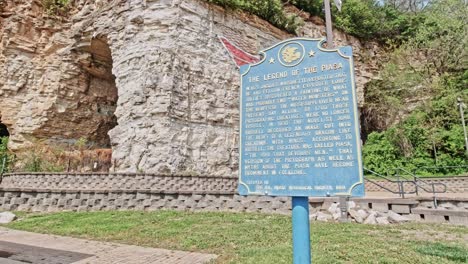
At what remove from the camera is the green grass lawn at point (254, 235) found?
4.05 metres

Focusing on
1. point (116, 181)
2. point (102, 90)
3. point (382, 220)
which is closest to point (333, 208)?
point (382, 220)

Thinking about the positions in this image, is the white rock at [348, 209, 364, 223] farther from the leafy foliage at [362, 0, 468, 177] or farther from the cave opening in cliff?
the cave opening in cliff

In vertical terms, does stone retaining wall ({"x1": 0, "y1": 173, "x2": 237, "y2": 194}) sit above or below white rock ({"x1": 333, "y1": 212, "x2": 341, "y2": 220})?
above

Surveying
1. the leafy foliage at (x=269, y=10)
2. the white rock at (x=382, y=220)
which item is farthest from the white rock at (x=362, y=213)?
the leafy foliage at (x=269, y=10)

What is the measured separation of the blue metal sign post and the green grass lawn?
4.68 feet

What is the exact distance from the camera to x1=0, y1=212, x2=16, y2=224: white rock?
7.19m

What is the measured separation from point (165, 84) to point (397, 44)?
2118cm

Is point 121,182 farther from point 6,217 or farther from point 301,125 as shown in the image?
point 301,125

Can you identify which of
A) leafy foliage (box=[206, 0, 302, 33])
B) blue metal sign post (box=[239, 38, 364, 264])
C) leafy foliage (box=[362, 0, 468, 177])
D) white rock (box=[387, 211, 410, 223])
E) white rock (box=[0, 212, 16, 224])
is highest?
leafy foliage (box=[206, 0, 302, 33])

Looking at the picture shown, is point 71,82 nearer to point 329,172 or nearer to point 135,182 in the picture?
point 135,182

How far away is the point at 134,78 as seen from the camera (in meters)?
14.9

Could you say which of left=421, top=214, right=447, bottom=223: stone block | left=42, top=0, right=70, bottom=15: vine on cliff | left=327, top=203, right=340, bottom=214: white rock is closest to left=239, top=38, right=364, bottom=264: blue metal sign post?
left=327, top=203, right=340, bottom=214: white rock

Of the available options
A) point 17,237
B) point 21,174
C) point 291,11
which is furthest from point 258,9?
point 17,237

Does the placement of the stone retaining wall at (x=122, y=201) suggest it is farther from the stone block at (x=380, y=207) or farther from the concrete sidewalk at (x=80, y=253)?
the concrete sidewalk at (x=80, y=253)
